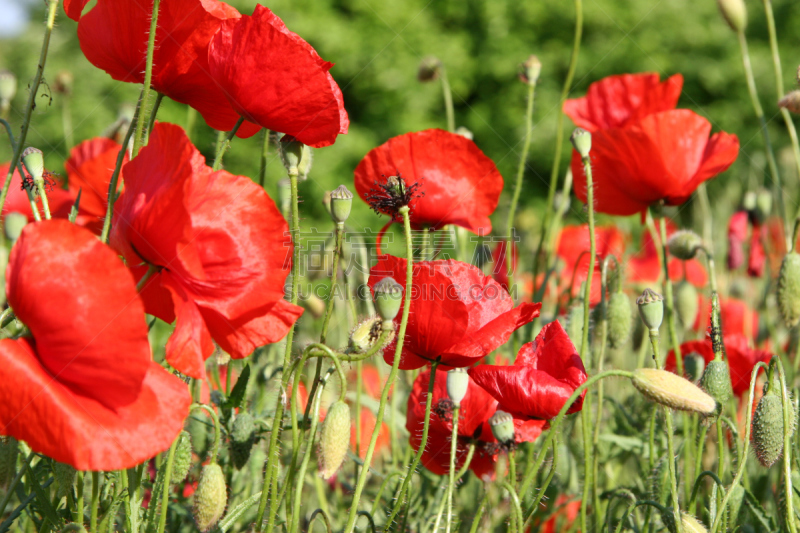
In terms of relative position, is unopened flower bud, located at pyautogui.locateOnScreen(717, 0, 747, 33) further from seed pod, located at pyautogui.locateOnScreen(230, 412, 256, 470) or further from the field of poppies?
seed pod, located at pyautogui.locateOnScreen(230, 412, 256, 470)

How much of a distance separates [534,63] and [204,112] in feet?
2.54

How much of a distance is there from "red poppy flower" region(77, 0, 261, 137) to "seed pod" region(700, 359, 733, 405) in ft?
2.18

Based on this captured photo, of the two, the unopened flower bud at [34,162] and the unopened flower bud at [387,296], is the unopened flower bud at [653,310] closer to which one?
the unopened flower bud at [387,296]

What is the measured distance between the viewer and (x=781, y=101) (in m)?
1.13

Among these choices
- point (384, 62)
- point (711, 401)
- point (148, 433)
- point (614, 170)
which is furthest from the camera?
point (384, 62)

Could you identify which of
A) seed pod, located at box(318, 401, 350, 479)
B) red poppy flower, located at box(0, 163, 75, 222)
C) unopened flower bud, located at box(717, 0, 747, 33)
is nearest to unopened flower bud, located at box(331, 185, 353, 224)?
seed pod, located at box(318, 401, 350, 479)

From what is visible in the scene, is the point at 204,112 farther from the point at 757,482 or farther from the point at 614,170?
the point at 757,482

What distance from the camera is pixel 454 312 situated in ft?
2.84

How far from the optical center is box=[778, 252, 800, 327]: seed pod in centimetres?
114

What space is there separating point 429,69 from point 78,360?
55.8 inches

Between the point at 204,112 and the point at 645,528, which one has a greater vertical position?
the point at 204,112

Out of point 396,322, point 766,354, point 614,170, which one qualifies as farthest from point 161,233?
point 766,354

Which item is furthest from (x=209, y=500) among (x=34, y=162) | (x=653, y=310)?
(x=653, y=310)

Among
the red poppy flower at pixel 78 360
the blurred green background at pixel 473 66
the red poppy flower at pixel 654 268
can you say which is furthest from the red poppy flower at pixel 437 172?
the blurred green background at pixel 473 66
